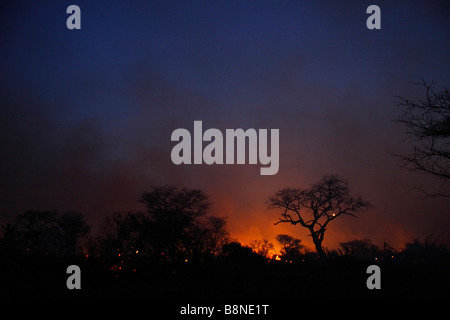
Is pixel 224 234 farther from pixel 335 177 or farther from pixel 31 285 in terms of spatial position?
pixel 31 285

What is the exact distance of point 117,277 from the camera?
912cm

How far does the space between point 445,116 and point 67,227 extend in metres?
45.7

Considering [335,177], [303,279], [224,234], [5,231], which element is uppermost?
[335,177]

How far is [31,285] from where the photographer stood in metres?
8.06
